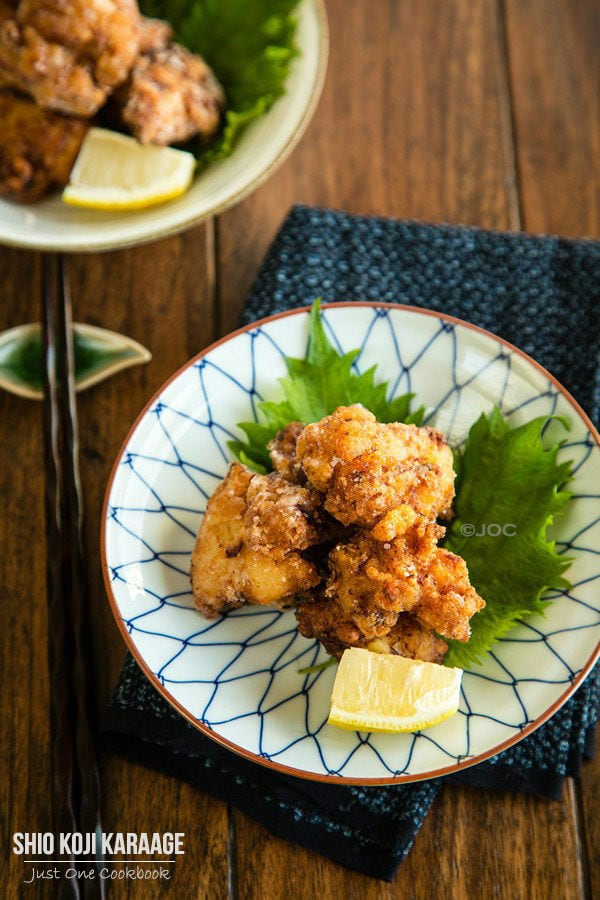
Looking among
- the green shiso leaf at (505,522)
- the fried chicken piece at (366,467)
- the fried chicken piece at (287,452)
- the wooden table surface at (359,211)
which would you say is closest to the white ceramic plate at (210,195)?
the wooden table surface at (359,211)

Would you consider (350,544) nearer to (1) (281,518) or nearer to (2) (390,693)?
(1) (281,518)

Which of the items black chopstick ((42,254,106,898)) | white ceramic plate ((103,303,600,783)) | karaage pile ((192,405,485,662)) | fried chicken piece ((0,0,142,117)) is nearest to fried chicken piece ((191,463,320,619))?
karaage pile ((192,405,485,662))

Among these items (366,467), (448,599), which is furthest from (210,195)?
(448,599)

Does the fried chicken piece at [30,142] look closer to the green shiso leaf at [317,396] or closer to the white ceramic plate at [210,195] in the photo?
the white ceramic plate at [210,195]

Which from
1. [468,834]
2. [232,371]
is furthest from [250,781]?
[232,371]

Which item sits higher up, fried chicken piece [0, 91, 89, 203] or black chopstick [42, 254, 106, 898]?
fried chicken piece [0, 91, 89, 203]

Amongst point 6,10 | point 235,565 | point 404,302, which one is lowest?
point 235,565

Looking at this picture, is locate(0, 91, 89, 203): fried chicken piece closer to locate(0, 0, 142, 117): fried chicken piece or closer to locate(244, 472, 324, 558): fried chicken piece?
locate(0, 0, 142, 117): fried chicken piece
